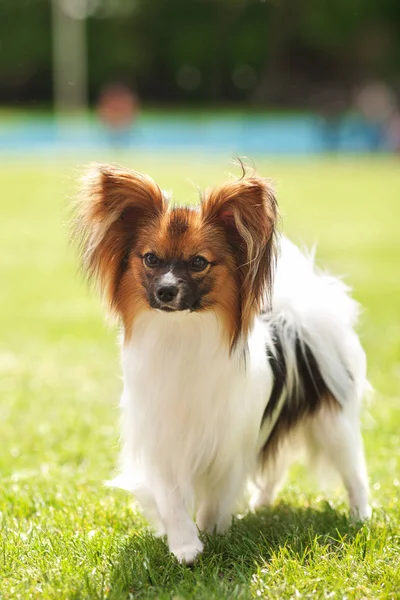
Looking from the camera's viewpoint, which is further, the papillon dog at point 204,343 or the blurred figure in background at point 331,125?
the blurred figure in background at point 331,125

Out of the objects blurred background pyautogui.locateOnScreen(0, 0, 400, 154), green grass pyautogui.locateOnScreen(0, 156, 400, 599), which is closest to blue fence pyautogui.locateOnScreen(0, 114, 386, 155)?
blurred background pyautogui.locateOnScreen(0, 0, 400, 154)

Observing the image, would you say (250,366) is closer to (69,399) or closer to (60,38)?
(69,399)

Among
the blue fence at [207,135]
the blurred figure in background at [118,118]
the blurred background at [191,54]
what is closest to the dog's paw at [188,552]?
the blue fence at [207,135]

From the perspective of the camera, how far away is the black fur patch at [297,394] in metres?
4.28

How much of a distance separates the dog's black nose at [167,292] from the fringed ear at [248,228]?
1.07 ft

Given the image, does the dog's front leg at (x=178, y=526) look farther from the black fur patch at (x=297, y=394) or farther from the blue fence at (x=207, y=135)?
the blue fence at (x=207, y=135)

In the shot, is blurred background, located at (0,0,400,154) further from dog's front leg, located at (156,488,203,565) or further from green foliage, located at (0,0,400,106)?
dog's front leg, located at (156,488,203,565)

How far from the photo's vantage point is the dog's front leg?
3865 millimetres

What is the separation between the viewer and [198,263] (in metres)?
3.62

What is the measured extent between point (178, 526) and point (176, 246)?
1.20m

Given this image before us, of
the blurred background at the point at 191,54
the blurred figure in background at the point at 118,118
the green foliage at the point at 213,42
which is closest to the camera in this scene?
the blurred figure in background at the point at 118,118

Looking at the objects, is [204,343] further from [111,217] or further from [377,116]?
[377,116]

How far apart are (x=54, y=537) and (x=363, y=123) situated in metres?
29.6

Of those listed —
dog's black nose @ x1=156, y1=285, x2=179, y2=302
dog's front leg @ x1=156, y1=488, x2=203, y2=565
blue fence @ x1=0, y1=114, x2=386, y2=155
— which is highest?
dog's black nose @ x1=156, y1=285, x2=179, y2=302
